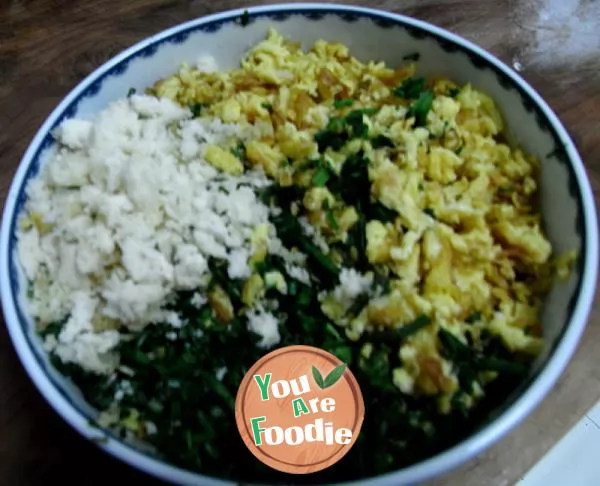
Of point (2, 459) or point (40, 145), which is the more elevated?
point (40, 145)

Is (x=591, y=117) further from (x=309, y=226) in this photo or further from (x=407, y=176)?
(x=309, y=226)

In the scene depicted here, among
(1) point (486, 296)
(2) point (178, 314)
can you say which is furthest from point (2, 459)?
(1) point (486, 296)

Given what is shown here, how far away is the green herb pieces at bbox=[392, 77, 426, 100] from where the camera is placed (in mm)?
908

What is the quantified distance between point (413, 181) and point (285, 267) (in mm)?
195

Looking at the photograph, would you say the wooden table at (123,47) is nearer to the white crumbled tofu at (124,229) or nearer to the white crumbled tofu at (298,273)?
the white crumbled tofu at (124,229)

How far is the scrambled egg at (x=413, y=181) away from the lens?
2.28 ft

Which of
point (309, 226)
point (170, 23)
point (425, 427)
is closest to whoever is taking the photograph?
point (425, 427)

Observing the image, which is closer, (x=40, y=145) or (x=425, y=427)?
(x=425, y=427)

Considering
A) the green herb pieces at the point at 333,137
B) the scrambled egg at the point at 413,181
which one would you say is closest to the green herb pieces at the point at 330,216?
the scrambled egg at the point at 413,181

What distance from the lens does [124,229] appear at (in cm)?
73

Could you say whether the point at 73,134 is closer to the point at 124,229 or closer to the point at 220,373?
the point at 124,229

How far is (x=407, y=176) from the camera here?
2.51 feet

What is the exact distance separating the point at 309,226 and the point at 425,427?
0.90ft

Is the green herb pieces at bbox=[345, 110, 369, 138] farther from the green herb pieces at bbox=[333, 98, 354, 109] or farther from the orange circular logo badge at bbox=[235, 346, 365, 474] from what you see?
the orange circular logo badge at bbox=[235, 346, 365, 474]
